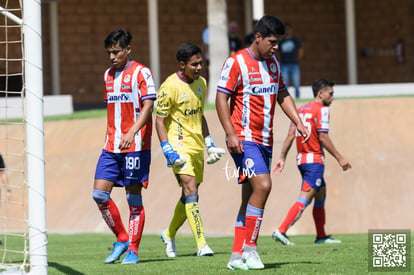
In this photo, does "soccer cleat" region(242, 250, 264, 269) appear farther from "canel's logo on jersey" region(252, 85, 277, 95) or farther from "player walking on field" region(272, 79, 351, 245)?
"player walking on field" region(272, 79, 351, 245)

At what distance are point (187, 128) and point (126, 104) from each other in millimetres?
901

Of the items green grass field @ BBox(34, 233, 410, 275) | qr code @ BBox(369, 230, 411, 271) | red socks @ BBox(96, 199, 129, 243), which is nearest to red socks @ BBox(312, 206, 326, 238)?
green grass field @ BBox(34, 233, 410, 275)

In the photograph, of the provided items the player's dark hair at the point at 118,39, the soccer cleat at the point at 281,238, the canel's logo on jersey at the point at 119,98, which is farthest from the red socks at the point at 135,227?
the soccer cleat at the point at 281,238

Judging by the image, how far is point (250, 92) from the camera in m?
8.86

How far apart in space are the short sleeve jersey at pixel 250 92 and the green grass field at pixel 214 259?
1.17 metres

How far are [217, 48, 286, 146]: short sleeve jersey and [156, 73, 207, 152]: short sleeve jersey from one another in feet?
5.26

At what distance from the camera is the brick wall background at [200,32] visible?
30219 mm

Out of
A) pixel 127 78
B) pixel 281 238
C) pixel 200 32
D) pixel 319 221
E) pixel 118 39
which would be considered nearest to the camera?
pixel 118 39

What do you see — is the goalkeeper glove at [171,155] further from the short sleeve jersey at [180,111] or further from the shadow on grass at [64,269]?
the shadow on grass at [64,269]

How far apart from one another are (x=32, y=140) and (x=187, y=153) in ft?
10.2

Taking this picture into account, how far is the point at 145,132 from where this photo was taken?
32.4 feet

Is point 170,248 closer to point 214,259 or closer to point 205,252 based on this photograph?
point 205,252

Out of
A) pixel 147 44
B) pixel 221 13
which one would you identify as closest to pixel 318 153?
pixel 221 13

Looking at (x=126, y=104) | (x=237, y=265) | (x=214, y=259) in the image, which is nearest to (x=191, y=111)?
(x=126, y=104)
